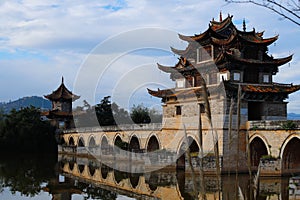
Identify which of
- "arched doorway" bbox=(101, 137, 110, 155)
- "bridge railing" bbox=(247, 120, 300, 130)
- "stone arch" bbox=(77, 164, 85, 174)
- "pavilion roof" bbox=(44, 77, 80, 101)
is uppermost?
"pavilion roof" bbox=(44, 77, 80, 101)

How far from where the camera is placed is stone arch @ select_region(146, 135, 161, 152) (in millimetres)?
25314

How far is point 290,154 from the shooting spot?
1720cm

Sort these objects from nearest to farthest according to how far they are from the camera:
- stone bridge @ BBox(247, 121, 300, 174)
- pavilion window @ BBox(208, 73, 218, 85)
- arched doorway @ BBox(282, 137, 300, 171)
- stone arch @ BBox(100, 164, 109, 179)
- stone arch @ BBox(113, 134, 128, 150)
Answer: stone bridge @ BBox(247, 121, 300, 174) → arched doorway @ BBox(282, 137, 300, 171) → pavilion window @ BBox(208, 73, 218, 85) → stone arch @ BBox(100, 164, 109, 179) → stone arch @ BBox(113, 134, 128, 150)

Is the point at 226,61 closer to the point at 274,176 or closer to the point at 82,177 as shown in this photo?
the point at 274,176

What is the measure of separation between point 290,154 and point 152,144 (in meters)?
10.3

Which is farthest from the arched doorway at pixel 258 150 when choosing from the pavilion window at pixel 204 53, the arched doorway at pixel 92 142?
the arched doorway at pixel 92 142

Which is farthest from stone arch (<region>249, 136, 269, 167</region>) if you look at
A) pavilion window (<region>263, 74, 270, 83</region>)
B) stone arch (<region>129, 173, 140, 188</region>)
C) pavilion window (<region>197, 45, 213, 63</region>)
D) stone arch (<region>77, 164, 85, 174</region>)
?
stone arch (<region>77, 164, 85, 174</region>)

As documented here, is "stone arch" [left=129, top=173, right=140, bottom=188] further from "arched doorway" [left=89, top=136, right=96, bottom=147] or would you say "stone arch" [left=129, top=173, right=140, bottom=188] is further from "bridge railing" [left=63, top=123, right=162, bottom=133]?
"arched doorway" [left=89, top=136, right=96, bottom=147]

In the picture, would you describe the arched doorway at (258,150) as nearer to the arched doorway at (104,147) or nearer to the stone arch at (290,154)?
the stone arch at (290,154)

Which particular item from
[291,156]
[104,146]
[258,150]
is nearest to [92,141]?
[104,146]

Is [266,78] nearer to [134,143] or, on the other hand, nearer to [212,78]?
[212,78]

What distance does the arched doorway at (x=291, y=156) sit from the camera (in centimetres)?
1698

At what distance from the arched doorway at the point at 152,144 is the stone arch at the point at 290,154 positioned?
31.9ft

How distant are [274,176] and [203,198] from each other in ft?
51.8
